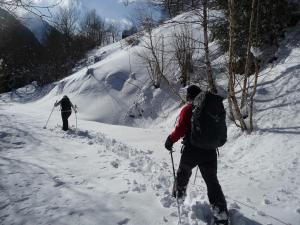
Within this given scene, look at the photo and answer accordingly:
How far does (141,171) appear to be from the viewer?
26.2ft

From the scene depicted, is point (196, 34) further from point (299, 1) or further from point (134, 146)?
point (134, 146)

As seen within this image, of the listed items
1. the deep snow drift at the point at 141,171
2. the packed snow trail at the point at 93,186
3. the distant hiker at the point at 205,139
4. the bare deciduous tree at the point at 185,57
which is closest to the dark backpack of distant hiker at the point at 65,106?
the deep snow drift at the point at 141,171

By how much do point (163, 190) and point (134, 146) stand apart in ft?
15.8

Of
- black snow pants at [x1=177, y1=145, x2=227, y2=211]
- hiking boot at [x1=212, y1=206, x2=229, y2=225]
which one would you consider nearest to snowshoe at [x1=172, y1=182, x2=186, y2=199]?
black snow pants at [x1=177, y1=145, x2=227, y2=211]

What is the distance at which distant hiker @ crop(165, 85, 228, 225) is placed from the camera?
4.93 m

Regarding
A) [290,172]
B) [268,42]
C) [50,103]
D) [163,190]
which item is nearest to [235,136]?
[290,172]

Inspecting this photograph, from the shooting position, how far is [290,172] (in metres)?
7.20

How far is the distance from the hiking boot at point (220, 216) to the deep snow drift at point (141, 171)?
293 mm

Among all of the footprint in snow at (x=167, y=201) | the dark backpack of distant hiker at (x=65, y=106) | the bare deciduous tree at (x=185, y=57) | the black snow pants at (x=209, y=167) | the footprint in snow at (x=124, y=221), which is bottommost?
the footprint in snow at (x=124, y=221)

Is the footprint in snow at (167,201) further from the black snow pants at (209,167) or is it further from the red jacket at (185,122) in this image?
the red jacket at (185,122)

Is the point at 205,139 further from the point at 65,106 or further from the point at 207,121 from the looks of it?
the point at 65,106

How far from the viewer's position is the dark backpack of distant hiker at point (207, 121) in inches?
194

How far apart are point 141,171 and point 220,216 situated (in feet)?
10.8

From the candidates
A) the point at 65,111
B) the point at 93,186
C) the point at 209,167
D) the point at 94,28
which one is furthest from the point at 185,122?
the point at 94,28
